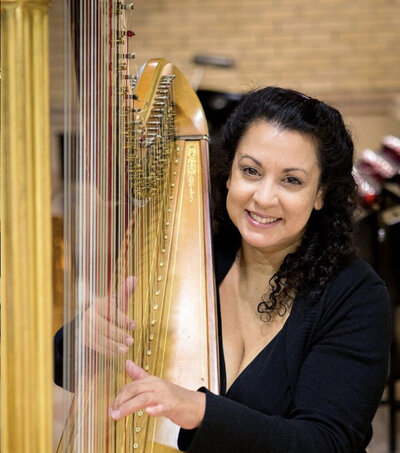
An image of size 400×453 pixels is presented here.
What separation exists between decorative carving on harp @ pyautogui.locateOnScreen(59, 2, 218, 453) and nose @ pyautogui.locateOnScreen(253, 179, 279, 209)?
264mm

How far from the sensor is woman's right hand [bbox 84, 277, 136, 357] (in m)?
1.15

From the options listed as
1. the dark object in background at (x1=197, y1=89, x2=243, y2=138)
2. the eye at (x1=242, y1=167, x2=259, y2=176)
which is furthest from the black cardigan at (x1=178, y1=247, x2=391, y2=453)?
the dark object in background at (x1=197, y1=89, x2=243, y2=138)

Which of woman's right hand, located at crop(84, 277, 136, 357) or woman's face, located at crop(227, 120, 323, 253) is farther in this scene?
woman's face, located at crop(227, 120, 323, 253)

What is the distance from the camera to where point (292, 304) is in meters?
1.55

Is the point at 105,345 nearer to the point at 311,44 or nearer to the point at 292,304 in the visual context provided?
the point at 292,304

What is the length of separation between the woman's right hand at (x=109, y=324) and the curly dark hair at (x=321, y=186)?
1.23ft

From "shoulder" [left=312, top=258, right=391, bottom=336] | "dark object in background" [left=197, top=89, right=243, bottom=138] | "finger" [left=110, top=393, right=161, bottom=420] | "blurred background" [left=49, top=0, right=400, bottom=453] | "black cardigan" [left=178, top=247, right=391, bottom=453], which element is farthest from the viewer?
"blurred background" [left=49, top=0, right=400, bottom=453]

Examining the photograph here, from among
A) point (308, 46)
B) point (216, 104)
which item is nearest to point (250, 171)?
point (216, 104)

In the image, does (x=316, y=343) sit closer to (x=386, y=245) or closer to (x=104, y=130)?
(x=104, y=130)

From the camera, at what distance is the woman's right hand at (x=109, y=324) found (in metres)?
1.15

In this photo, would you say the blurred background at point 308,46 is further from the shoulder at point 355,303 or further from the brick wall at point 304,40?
the shoulder at point 355,303

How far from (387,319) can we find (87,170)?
750mm

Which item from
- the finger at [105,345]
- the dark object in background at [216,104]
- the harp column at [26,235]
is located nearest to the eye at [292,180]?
the finger at [105,345]

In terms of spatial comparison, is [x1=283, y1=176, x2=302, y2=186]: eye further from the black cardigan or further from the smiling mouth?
the black cardigan
